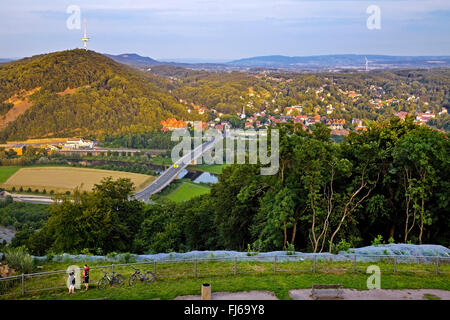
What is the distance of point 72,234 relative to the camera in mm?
18859

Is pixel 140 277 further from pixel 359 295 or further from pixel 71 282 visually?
pixel 359 295

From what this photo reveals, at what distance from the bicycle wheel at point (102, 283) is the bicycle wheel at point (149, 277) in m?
0.87

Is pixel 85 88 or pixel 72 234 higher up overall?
pixel 85 88

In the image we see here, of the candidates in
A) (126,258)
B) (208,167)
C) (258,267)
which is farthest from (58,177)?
(258,267)

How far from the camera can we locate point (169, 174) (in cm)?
6881

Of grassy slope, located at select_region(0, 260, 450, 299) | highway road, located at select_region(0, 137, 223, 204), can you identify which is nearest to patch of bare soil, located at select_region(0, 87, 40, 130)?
highway road, located at select_region(0, 137, 223, 204)

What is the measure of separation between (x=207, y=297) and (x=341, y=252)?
4.78 meters

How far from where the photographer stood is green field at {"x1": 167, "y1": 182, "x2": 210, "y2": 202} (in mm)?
54469

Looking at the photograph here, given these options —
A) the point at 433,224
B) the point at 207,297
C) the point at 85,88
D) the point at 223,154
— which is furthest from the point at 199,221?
the point at 85,88

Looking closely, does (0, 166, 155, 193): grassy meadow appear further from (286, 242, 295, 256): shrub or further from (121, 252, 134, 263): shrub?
(286, 242, 295, 256): shrub

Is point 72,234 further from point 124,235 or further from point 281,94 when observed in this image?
point 281,94

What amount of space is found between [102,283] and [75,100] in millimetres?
129449

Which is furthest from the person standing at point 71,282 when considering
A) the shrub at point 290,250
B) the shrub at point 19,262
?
the shrub at point 290,250
